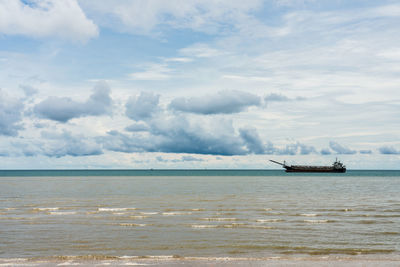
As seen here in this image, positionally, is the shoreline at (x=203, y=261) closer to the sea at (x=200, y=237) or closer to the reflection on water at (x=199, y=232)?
the sea at (x=200, y=237)

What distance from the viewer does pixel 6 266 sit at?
1606 cm

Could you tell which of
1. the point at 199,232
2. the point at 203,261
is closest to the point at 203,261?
the point at 203,261

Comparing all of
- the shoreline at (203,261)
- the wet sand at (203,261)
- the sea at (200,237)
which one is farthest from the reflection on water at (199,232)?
the wet sand at (203,261)

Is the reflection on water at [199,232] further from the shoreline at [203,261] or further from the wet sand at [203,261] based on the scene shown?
the wet sand at [203,261]

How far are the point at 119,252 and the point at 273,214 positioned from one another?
17.3m

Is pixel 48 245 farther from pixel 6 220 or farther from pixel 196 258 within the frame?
pixel 6 220

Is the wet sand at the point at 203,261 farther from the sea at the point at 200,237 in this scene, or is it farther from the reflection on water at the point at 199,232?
the reflection on water at the point at 199,232

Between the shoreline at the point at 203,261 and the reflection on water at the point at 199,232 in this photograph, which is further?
the reflection on water at the point at 199,232

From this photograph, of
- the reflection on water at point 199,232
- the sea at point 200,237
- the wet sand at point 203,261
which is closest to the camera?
the wet sand at point 203,261

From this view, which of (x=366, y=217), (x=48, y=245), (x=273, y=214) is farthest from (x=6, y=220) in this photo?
(x=366, y=217)

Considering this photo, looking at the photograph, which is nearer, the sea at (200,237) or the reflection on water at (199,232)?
the sea at (200,237)

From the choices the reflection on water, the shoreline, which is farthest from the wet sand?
the reflection on water

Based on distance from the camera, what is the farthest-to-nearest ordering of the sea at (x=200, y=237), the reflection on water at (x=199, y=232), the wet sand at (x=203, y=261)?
the reflection on water at (x=199, y=232) → the sea at (x=200, y=237) → the wet sand at (x=203, y=261)

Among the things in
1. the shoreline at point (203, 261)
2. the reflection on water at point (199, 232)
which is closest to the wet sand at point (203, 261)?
the shoreline at point (203, 261)
